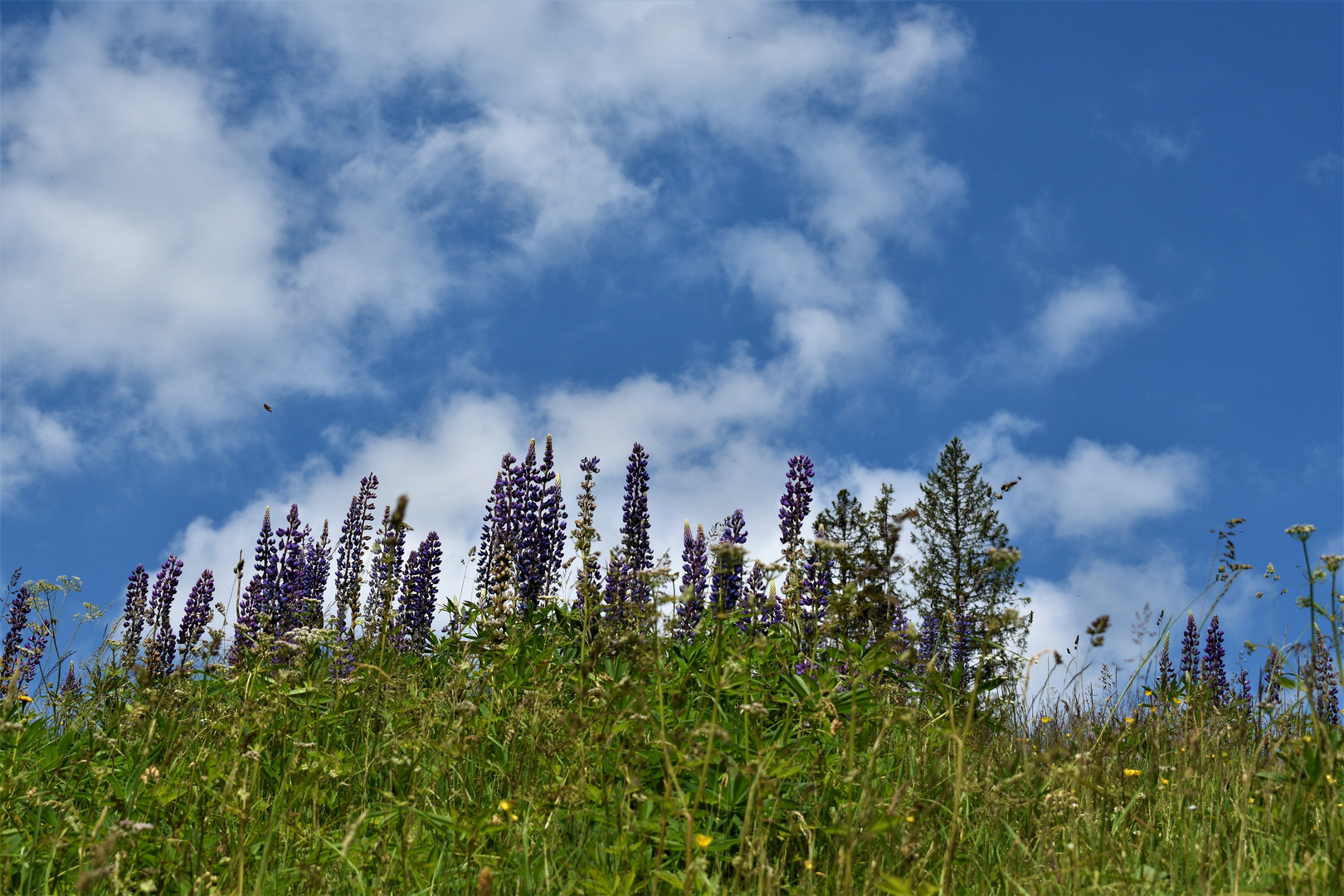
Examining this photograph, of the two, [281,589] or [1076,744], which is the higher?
[281,589]

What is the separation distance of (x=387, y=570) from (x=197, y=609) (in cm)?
657

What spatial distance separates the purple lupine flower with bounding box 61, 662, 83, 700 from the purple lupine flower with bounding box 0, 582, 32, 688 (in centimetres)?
153

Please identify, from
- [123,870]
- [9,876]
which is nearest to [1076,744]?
[123,870]

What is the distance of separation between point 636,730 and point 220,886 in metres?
1.71

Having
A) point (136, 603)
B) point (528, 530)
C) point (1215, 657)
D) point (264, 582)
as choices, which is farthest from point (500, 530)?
point (1215, 657)

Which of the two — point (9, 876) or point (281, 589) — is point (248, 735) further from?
point (281, 589)

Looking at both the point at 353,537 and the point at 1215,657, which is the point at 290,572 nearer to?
the point at 353,537

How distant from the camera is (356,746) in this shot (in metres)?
5.21

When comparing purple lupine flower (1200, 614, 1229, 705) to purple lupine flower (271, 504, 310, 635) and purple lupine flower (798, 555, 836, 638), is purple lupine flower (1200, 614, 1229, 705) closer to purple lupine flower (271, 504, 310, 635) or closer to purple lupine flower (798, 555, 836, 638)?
purple lupine flower (798, 555, 836, 638)

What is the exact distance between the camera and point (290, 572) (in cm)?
1016

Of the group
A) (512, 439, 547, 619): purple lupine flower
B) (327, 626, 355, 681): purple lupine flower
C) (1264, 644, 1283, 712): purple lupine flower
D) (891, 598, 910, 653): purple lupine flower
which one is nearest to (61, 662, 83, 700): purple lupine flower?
(327, 626, 355, 681): purple lupine flower

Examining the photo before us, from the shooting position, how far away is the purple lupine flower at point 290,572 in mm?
9836

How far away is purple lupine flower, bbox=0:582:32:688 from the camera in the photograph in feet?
33.6

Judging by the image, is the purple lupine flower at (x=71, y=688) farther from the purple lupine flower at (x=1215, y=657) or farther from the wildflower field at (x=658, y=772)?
the purple lupine flower at (x=1215, y=657)
